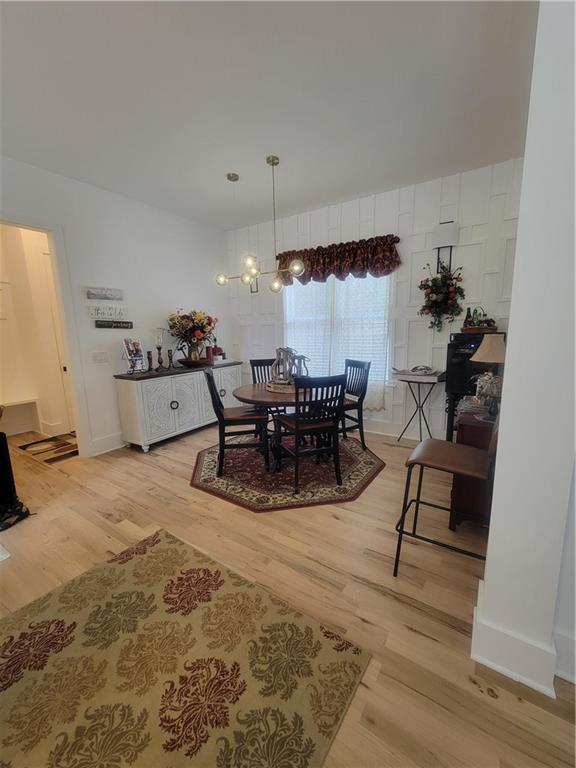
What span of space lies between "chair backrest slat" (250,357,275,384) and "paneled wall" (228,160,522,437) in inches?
39.1

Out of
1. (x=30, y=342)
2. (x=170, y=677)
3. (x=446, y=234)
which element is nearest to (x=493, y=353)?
(x=446, y=234)

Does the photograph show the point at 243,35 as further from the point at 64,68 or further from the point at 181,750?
the point at 181,750

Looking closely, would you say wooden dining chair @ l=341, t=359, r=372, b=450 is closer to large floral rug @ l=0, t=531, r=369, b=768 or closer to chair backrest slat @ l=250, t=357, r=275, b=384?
chair backrest slat @ l=250, t=357, r=275, b=384

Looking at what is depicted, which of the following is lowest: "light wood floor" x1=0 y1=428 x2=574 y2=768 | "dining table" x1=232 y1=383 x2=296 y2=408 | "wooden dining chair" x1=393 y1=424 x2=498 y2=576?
"light wood floor" x1=0 y1=428 x2=574 y2=768

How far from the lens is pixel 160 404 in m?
3.64

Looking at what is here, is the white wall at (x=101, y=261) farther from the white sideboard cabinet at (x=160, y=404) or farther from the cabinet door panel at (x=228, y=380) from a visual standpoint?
the cabinet door panel at (x=228, y=380)

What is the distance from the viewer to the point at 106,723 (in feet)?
3.61

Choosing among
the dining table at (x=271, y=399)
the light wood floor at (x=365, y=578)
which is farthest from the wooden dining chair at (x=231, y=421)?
the light wood floor at (x=365, y=578)

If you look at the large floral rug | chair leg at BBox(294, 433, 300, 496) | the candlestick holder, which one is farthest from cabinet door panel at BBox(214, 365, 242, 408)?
the large floral rug

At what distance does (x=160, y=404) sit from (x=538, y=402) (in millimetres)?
3530

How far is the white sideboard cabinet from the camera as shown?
11.4ft

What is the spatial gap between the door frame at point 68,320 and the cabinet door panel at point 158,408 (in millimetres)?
635

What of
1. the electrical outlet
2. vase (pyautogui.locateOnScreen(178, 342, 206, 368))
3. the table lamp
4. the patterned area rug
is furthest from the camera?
vase (pyautogui.locateOnScreen(178, 342, 206, 368))

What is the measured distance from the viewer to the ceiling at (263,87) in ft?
5.04
